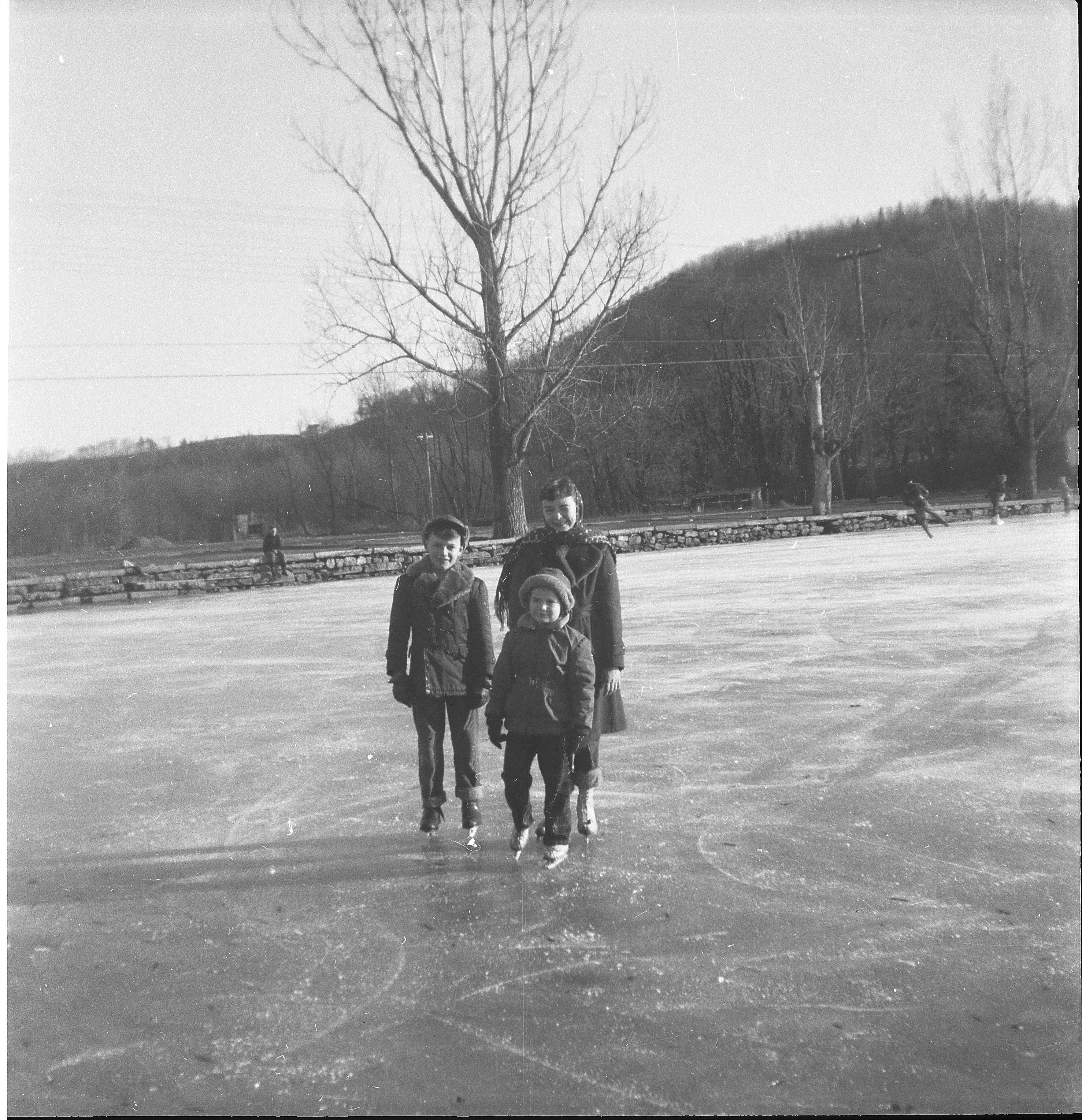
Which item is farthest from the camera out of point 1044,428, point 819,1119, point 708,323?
point 708,323

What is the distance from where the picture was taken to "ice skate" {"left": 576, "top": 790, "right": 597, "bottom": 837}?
385 centimetres

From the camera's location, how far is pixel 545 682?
3.56 meters

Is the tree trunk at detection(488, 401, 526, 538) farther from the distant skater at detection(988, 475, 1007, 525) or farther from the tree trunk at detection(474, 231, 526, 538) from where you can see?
the distant skater at detection(988, 475, 1007, 525)

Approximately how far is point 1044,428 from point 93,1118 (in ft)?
46.3

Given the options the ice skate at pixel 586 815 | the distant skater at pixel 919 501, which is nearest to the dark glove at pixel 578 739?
the ice skate at pixel 586 815

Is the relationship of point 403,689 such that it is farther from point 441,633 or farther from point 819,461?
point 819,461

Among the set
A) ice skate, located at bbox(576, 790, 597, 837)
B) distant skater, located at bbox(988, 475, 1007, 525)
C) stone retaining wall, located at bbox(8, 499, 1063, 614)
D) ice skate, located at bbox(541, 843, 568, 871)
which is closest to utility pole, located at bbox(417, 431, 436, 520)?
stone retaining wall, located at bbox(8, 499, 1063, 614)

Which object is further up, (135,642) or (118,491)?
(118,491)

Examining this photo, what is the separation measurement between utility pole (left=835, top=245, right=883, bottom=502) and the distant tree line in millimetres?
246

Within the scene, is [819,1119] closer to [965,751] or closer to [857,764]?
[857,764]

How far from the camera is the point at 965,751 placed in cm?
475

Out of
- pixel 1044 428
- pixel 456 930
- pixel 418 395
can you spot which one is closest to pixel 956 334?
pixel 1044 428

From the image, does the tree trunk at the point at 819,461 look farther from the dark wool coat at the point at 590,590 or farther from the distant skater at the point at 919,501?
the dark wool coat at the point at 590,590

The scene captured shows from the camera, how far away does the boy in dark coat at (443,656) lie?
3.82 meters
